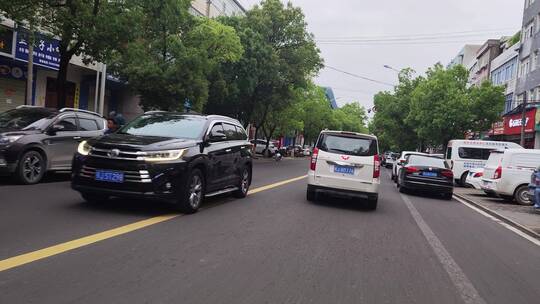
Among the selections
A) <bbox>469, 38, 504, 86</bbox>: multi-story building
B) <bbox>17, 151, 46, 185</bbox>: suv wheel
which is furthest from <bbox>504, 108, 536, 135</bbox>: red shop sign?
<bbox>17, 151, 46, 185</bbox>: suv wheel

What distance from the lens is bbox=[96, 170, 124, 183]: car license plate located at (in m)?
8.29

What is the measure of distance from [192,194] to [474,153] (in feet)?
64.1

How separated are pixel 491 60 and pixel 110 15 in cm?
4784

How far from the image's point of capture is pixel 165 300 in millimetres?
4555

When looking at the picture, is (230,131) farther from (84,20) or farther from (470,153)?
(470,153)

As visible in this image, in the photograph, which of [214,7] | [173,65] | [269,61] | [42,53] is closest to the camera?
[42,53]

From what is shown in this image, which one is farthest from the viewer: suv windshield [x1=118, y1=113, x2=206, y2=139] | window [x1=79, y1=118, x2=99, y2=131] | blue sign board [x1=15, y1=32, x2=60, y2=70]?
blue sign board [x1=15, y1=32, x2=60, y2=70]

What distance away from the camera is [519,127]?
1448 inches

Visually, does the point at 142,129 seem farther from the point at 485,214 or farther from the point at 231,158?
the point at 485,214

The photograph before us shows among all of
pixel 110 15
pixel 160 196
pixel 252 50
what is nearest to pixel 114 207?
pixel 160 196

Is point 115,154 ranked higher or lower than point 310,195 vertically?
higher

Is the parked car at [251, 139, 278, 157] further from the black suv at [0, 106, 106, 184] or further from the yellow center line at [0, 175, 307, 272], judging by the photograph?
the yellow center line at [0, 175, 307, 272]

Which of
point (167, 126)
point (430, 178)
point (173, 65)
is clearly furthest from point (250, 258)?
point (173, 65)

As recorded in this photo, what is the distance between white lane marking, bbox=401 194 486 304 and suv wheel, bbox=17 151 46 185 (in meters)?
8.24
